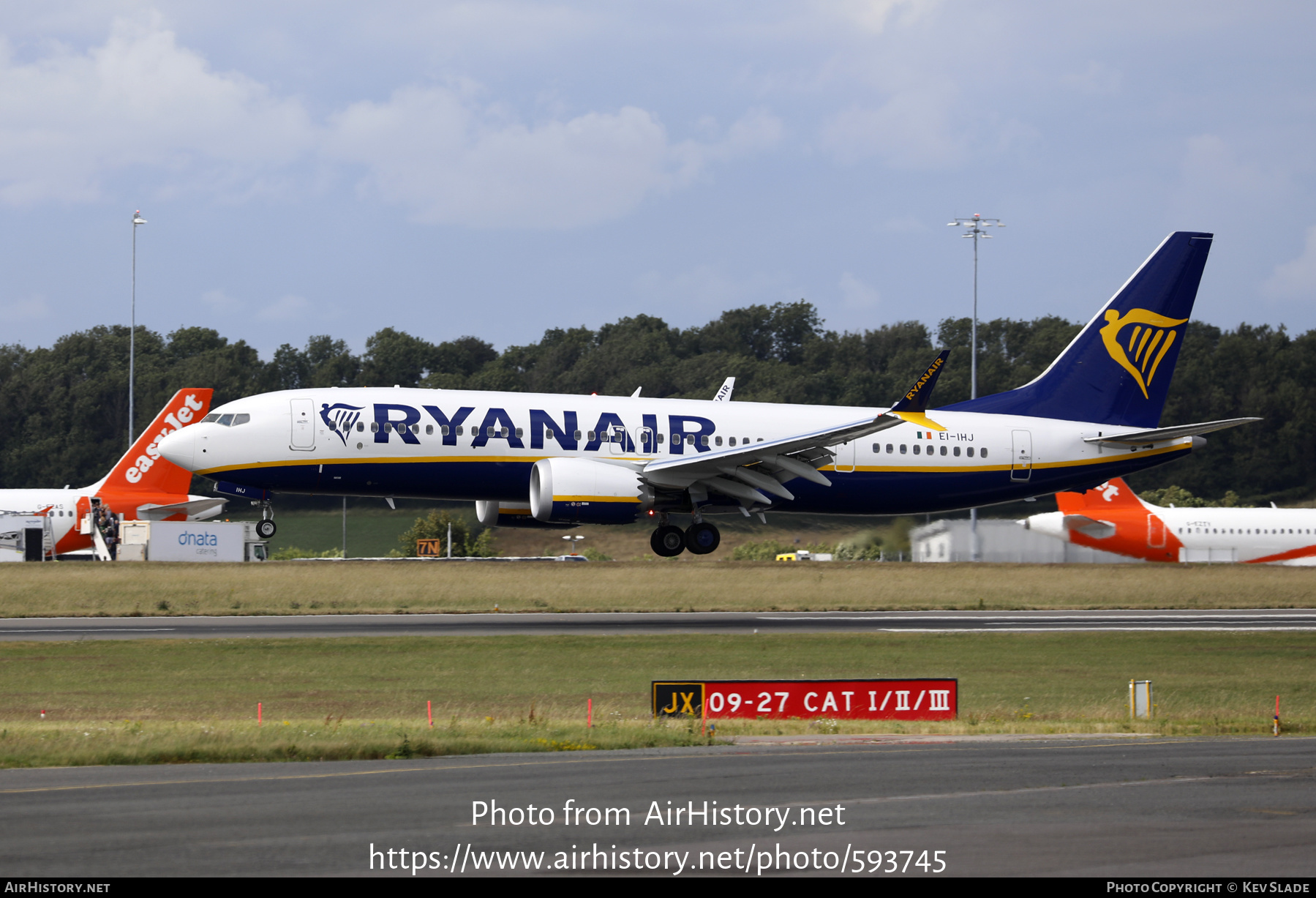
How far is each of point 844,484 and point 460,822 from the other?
3040 centimetres

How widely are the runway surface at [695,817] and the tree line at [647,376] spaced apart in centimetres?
8180

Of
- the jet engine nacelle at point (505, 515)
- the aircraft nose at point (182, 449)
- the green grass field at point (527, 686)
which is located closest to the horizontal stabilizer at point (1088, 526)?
the green grass field at point (527, 686)

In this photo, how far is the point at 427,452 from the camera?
37.7 m

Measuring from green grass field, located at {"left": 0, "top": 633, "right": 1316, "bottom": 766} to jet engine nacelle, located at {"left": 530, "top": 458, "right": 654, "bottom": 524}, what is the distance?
3.53 metres

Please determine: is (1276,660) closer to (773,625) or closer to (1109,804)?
(773,625)

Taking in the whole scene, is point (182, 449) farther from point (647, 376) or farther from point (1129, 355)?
point (647, 376)

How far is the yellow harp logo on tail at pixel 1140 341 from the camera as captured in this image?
46031 mm

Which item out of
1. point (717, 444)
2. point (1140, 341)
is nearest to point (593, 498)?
point (717, 444)

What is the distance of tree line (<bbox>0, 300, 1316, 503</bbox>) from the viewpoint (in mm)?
97312

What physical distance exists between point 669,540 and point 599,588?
800 centimetres

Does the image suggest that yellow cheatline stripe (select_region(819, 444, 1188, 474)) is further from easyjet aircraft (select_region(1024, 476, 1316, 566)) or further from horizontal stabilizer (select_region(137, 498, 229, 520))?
horizontal stabilizer (select_region(137, 498, 229, 520))

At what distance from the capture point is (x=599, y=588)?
157 feet

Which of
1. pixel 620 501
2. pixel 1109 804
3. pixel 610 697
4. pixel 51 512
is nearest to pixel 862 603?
pixel 620 501

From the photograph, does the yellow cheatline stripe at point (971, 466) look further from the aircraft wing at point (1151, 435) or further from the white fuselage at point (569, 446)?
the aircraft wing at point (1151, 435)
